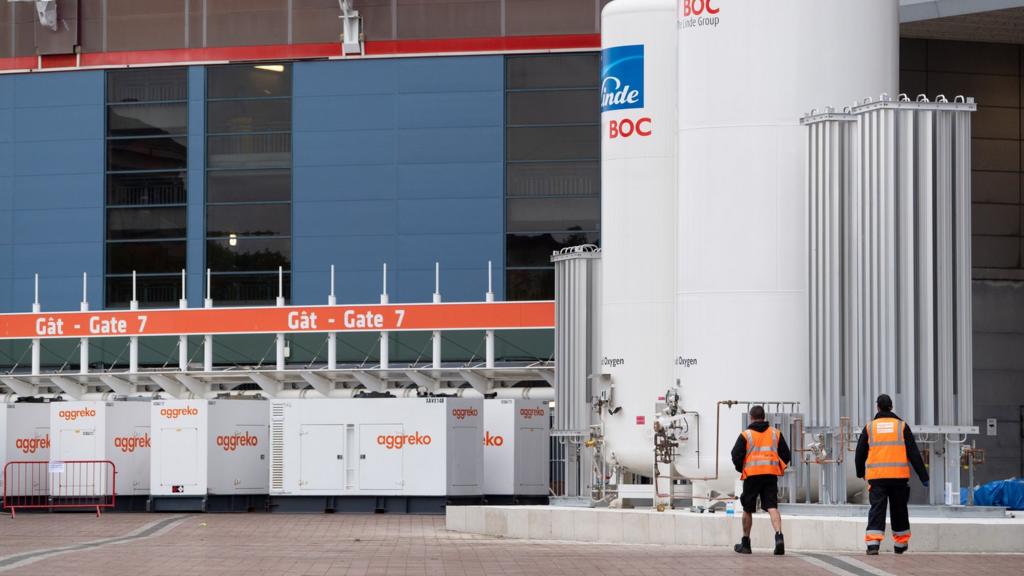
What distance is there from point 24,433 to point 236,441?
5745 millimetres

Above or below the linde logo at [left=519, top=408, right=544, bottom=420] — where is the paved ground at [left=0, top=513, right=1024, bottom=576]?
below

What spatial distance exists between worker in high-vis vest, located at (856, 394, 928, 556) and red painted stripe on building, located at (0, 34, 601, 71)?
1275 inches

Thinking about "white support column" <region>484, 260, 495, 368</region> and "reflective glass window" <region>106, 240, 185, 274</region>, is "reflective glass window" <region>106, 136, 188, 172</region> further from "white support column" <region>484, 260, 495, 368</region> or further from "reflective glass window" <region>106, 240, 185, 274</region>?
"white support column" <region>484, 260, 495, 368</region>

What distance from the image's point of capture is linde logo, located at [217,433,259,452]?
39.5 m

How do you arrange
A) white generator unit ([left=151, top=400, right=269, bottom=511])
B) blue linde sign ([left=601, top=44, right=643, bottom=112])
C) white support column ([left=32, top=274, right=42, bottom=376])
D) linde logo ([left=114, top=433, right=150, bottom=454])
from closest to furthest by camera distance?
blue linde sign ([left=601, top=44, right=643, bottom=112]) < white generator unit ([left=151, top=400, right=269, bottom=511]) < linde logo ([left=114, top=433, right=150, bottom=454]) < white support column ([left=32, top=274, right=42, bottom=376])

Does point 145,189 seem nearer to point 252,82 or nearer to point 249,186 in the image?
point 249,186

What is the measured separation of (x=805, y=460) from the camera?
78.6 ft

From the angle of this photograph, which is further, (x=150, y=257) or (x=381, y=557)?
(x=150, y=257)

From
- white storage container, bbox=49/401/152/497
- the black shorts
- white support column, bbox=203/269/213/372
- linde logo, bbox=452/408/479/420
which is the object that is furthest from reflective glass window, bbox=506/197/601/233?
the black shorts

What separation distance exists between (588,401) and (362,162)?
23593 millimetres

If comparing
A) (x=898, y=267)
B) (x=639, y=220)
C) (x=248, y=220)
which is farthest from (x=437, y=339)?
(x=898, y=267)

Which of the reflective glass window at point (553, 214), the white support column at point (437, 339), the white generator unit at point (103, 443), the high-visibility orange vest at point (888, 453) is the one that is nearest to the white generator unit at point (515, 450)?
the white generator unit at point (103, 443)

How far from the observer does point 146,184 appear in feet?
180

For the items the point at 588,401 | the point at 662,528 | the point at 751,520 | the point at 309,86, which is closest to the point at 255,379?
the point at 309,86
